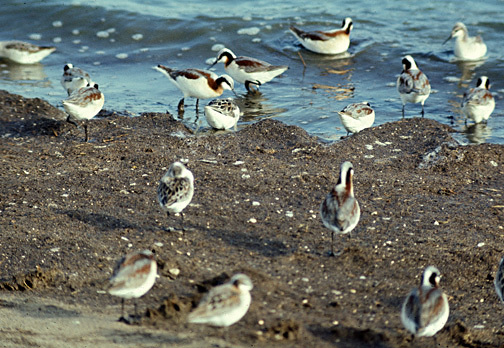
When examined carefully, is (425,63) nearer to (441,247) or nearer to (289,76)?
(289,76)

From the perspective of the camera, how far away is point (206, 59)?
1759cm

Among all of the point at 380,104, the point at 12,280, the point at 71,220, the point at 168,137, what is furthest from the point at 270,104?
the point at 12,280

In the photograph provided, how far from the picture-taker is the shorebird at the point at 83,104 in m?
10.2

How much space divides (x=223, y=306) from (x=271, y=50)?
13769 mm

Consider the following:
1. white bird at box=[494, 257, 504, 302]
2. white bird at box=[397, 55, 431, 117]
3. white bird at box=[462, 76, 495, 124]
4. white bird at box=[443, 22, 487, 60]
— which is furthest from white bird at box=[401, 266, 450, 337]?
white bird at box=[443, 22, 487, 60]

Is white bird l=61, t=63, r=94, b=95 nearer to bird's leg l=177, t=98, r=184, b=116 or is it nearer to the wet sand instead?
bird's leg l=177, t=98, r=184, b=116

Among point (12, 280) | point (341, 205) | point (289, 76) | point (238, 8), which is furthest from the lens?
point (238, 8)

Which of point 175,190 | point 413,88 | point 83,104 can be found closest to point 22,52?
point 83,104

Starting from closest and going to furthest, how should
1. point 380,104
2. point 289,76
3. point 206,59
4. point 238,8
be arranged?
point 380,104 → point 289,76 → point 206,59 → point 238,8

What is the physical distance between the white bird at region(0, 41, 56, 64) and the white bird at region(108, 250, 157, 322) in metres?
12.7

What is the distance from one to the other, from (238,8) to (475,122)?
33.3 feet

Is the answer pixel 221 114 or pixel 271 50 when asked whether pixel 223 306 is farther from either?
pixel 271 50

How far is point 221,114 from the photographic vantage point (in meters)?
11.7

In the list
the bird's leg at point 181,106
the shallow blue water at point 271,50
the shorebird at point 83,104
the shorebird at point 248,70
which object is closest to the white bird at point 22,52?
the shallow blue water at point 271,50
